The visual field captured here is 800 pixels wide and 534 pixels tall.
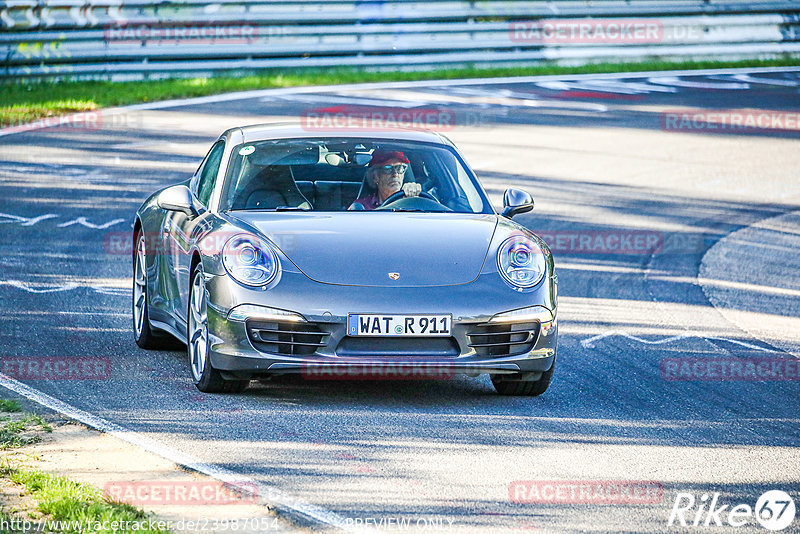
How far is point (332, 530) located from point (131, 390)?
255cm

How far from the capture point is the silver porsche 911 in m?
6.66

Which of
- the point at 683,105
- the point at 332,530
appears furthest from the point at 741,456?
the point at 683,105

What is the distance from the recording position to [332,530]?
15.9 ft

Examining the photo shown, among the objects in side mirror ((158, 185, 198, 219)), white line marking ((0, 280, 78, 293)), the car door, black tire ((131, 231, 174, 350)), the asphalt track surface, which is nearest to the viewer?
the asphalt track surface

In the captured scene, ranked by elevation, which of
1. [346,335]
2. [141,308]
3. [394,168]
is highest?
[394,168]

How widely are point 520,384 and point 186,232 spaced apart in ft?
6.67

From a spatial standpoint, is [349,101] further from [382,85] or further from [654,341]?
[654,341]

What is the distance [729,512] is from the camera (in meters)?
5.24
